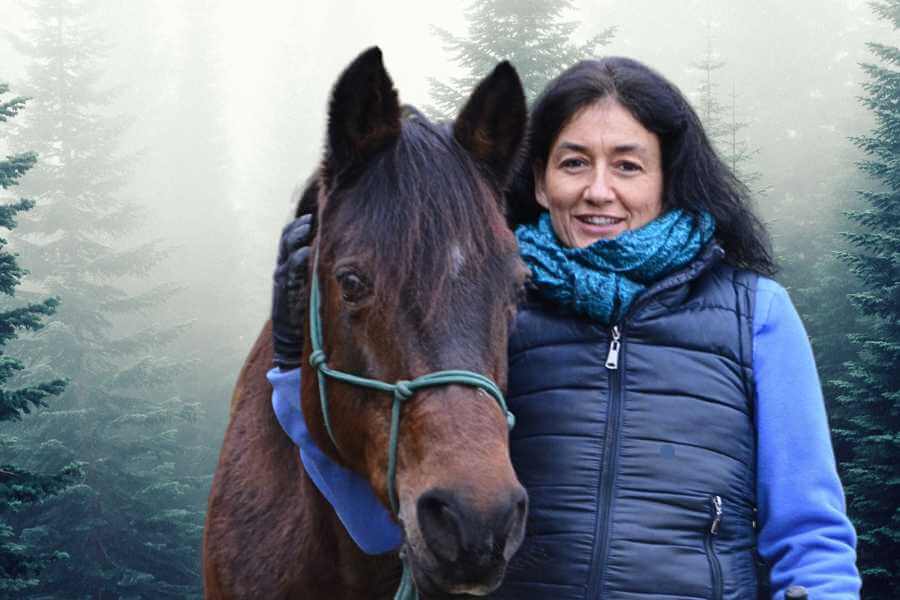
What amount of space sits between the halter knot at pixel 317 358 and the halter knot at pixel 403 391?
1.29 feet

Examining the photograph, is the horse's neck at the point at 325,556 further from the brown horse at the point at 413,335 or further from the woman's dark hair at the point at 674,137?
the woman's dark hair at the point at 674,137

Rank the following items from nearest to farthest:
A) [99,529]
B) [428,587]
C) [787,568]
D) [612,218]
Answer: [428,587] < [787,568] < [612,218] < [99,529]

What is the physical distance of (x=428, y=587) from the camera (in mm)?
1881

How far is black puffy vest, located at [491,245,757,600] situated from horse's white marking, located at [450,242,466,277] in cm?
58

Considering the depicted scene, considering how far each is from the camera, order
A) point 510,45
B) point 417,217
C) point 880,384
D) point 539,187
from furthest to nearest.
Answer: point 510,45
point 880,384
point 539,187
point 417,217

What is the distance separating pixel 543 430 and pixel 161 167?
1654 inches

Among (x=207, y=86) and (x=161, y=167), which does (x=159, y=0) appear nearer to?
(x=207, y=86)

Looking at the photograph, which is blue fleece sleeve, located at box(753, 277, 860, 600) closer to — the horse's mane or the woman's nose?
the woman's nose

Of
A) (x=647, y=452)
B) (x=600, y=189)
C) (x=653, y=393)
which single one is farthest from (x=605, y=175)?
(x=647, y=452)

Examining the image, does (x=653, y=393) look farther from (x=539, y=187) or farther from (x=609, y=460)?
(x=539, y=187)

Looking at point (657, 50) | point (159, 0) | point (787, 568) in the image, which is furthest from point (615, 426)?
point (159, 0)

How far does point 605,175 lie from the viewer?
2670 millimetres

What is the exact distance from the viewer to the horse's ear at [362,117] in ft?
7.73

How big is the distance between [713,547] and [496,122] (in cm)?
138
